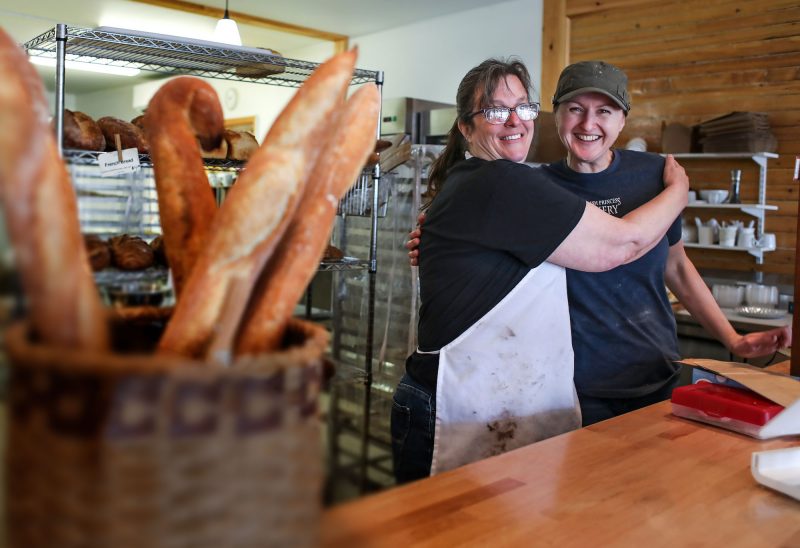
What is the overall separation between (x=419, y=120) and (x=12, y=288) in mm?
4984

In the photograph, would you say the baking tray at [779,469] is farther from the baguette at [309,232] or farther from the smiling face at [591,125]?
the smiling face at [591,125]

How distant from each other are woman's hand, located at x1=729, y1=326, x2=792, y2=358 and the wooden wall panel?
9.06ft

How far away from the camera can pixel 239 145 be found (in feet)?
8.23

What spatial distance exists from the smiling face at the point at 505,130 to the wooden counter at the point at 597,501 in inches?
30.6

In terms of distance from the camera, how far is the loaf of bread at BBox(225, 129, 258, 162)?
2.45 metres

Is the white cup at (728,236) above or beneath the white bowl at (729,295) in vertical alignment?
above

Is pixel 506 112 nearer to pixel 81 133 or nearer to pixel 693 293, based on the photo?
pixel 693 293

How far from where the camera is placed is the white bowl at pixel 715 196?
432cm

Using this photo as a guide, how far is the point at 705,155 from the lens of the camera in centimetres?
432

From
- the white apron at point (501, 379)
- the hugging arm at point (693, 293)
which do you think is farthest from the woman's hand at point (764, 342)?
the white apron at point (501, 379)

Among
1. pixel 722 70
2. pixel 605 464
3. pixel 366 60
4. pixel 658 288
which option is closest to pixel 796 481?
pixel 605 464

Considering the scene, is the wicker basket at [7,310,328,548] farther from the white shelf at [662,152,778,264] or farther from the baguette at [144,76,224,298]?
the white shelf at [662,152,778,264]

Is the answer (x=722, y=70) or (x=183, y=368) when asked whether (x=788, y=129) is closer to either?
(x=722, y=70)

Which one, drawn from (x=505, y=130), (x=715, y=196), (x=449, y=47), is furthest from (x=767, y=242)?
(x=449, y=47)
